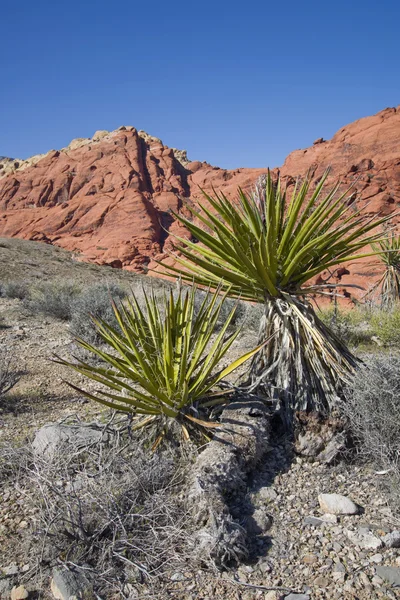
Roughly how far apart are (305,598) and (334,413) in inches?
60.5

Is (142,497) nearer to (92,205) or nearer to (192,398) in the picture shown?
(192,398)

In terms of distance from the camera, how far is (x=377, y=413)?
3186mm

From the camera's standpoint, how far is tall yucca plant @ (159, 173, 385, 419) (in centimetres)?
362

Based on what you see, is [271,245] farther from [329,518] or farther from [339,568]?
[339,568]

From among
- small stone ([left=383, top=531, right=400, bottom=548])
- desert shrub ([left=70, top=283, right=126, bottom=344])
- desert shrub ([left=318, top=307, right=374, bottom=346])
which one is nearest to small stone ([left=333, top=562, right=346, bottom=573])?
small stone ([left=383, top=531, right=400, bottom=548])

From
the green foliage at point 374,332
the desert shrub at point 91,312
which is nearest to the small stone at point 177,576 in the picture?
the desert shrub at point 91,312

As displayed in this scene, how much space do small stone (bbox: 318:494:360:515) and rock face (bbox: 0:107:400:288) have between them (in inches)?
1485

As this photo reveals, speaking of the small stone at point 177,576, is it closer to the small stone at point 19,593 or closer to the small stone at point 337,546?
the small stone at point 19,593

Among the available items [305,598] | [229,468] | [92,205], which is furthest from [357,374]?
[92,205]

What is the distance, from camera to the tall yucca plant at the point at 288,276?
362 cm

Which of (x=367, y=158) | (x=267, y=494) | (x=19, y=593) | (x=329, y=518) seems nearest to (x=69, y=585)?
(x=19, y=593)

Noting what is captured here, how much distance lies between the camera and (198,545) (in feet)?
8.08

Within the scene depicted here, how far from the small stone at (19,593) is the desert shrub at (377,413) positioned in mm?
2260

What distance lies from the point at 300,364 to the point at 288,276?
0.75 meters
